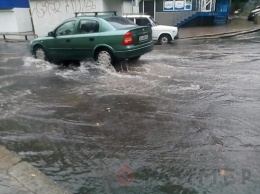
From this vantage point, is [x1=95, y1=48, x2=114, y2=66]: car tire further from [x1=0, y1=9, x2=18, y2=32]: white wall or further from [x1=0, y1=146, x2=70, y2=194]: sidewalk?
[x1=0, y1=9, x2=18, y2=32]: white wall

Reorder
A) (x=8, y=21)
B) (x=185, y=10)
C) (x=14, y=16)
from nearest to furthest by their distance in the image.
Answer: (x=14, y=16) → (x=8, y=21) → (x=185, y=10)

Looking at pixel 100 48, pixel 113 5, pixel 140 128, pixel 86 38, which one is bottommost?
pixel 140 128

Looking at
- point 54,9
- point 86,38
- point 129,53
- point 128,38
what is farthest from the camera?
point 54,9

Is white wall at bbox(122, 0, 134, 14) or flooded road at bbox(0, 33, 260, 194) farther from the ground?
white wall at bbox(122, 0, 134, 14)

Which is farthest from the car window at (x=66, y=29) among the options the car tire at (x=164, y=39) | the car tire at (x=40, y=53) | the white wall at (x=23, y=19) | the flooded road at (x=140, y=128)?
the white wall at (x=23, y=19)

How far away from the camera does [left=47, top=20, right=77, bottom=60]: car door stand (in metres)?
9.30

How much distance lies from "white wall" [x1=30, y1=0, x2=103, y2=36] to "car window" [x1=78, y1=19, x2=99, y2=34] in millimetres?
8647

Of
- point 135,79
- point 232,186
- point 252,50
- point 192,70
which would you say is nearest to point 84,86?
point 135,79

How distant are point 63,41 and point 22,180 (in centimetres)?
673

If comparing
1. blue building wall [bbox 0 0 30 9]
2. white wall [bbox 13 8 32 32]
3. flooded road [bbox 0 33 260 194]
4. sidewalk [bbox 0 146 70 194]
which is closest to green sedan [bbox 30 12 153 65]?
flooded road [bbox 0 33 260 194]

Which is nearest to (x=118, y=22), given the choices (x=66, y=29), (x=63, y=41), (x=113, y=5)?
(x=66, y=29)

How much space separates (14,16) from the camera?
20.3m

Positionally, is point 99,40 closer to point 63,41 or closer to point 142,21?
point 63,41

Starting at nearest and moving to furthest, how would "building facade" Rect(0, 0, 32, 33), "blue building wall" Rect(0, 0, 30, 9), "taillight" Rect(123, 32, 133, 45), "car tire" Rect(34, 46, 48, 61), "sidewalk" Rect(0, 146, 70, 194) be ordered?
"sidewalk" Rect(0, 146, 70, 194), "taillight" Rect(123, 32, 133, 45), "car tire" Rect(34, 46, 48, 61), "blue building wall" Rect(0, 0, 30, 9), "building facade" Rect(0, 0, 32, 33)
